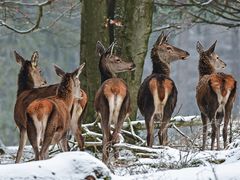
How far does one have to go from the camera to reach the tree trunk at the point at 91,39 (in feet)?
45.2

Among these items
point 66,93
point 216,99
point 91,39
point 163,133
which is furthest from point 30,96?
point 91,39

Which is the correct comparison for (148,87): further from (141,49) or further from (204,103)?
(141,49)

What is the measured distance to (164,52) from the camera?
13008mm

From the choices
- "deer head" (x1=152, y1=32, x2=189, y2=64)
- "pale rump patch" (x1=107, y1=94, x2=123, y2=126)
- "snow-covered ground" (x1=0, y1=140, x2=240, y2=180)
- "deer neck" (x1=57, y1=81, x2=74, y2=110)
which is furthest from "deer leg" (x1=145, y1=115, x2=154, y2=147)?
"snow-covered ground" (x1=0, y1=140, x2=240, y2=180)

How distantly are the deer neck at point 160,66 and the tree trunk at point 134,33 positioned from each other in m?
1.00

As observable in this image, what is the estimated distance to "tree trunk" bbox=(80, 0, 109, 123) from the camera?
13.8 metres

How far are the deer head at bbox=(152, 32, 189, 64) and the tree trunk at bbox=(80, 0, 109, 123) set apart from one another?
1265 millimetres

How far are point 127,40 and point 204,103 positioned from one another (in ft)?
8.72

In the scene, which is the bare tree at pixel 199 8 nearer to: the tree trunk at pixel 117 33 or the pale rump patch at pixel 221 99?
the tree trunk at pixel 117 33

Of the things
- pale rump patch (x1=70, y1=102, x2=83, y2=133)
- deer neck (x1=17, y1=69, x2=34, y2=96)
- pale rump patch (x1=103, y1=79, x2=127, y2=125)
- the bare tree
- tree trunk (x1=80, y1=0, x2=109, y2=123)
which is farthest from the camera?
the bare tree

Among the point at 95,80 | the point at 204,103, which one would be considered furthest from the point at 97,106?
the point at 95,80

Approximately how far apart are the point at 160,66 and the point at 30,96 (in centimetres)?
275

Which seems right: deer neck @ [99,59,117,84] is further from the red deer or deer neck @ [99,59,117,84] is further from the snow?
the snow

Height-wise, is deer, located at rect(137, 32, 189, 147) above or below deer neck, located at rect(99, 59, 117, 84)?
below
